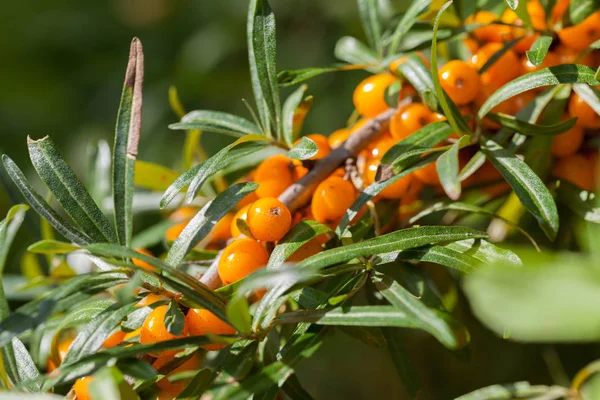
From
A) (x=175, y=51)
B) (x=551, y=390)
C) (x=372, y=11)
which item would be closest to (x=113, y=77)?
(x=175, y=51)

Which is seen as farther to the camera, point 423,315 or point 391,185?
point 391,185

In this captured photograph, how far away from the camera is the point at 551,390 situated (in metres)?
0.53

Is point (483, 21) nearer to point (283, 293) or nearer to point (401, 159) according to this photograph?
point (401, 159)

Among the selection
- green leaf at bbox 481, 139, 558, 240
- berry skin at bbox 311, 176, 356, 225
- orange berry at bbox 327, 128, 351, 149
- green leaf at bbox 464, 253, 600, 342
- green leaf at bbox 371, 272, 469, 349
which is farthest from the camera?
orange berry at bbox 327, 128, 351, 149

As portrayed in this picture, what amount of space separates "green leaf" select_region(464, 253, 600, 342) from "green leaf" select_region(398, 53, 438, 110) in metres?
0.35

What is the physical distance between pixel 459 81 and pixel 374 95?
12 centimetres

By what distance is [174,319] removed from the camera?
555mm

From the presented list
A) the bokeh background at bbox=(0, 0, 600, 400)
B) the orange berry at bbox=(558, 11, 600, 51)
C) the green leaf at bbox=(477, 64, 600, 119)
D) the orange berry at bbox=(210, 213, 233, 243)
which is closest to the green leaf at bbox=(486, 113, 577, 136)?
the green leaf at bbox=(477, 64, 600, 119)

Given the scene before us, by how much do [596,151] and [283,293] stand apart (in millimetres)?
422

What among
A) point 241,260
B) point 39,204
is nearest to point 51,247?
point 39,204

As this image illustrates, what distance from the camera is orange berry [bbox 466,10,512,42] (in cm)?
76

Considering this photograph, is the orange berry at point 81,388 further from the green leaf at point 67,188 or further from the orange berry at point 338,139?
the orange berry at point 338,139

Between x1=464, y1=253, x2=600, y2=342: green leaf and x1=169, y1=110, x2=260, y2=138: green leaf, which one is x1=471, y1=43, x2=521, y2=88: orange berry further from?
x1=464, y1=253, x2=600, y2=342: green leaf

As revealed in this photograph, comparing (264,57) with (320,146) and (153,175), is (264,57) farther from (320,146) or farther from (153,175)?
(153,175)
